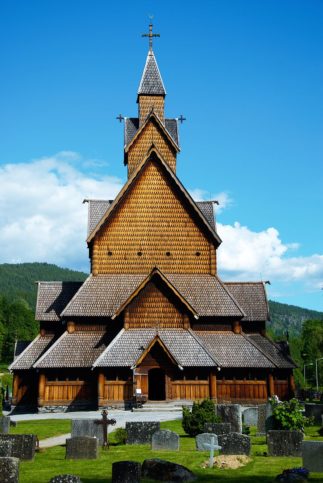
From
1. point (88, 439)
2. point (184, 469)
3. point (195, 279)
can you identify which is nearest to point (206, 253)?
point (195, 279)

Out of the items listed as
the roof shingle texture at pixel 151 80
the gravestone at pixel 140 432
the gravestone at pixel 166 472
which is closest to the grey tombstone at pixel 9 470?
the gravestone at pixel 166 472

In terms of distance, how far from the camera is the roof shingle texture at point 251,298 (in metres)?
34.3

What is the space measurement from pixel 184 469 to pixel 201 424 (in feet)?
24.5

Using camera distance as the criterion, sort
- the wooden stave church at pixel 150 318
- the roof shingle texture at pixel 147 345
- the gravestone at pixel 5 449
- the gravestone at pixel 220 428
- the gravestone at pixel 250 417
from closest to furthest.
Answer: the gravestone at pixel 5 449 < the gravestone at pixel 220 428 < the gravestone at pixel 250 417 < the roof shingle texture at pixel 147 345 < the wooden stave church at pixel 150 318

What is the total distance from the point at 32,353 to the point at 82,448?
58.1 ft

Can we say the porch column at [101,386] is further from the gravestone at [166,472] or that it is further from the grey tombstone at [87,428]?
the gravestone at [166,472]

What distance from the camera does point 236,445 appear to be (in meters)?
15.5

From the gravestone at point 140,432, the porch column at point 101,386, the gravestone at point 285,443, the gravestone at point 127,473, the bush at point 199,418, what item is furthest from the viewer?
the porch column at point 101,386

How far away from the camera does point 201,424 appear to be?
64.7ft

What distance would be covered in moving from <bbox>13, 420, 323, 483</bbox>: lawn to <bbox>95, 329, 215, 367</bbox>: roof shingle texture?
1049cm

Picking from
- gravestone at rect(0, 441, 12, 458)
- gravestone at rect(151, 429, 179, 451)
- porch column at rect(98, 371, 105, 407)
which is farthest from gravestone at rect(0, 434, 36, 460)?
porch column at rect(98, 371, 105, 407)

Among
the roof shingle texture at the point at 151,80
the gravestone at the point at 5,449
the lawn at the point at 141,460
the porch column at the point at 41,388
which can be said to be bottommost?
the lawn at the point at 141,460

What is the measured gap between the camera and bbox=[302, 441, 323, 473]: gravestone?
13172 millimetres

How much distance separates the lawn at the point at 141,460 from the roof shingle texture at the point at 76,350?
11.9 m
